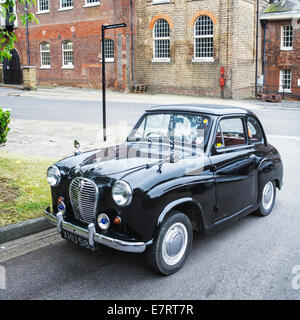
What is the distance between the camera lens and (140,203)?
414cm

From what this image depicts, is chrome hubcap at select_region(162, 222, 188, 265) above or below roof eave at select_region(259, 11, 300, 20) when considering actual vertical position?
below

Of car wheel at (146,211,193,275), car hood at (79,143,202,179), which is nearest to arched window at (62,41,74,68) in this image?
car hood at (79,143,202,179)

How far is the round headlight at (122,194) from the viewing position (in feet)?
13.6

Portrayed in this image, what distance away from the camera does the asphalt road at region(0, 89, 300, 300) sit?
13.3 feet

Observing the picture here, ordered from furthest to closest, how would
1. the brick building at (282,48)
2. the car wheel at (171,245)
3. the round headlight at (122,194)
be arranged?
the brick building at (282,48) → the car wheel at (171,245) → the round headlight at (122,194)

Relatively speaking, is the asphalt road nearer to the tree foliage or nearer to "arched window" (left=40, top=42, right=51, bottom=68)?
the tree foliage

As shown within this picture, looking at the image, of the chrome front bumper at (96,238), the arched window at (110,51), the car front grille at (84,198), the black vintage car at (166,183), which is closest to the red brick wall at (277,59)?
the arched window at (110,51)

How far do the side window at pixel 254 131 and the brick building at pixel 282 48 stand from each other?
930 inches

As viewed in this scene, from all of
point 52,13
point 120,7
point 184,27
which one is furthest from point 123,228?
point 52,13

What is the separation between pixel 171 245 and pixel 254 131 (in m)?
2.62

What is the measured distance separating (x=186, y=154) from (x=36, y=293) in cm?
230

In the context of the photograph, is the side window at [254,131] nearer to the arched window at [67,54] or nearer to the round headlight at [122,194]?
the round headlight at [122,194]

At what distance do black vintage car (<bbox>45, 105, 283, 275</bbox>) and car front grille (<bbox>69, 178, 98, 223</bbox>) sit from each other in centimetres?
1
